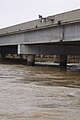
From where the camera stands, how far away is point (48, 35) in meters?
55.2

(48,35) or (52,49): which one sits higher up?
(48,35)

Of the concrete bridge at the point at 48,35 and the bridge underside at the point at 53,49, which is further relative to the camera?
the bridge underside at the point at 53,49

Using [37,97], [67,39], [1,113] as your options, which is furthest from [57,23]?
[1,113]

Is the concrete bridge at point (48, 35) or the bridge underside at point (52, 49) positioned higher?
the concrete bridge at point (48, 35)

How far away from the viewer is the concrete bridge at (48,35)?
156ft

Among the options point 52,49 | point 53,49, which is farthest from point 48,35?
point 52,49

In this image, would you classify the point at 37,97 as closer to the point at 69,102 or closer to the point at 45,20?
the point at 69,102

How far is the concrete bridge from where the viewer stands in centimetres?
4764

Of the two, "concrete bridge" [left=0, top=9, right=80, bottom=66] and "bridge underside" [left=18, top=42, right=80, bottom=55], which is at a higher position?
"concrete bridge" [left=0, top=9, right=80, bottom=66]

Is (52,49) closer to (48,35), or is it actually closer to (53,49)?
(53,49)

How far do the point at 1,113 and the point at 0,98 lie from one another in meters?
4.40

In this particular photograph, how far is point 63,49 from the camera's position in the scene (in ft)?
212

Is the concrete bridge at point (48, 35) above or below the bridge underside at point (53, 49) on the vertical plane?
above

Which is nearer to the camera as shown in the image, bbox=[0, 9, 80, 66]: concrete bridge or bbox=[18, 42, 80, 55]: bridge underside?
bbox=[0, 9, 80, 66]: concrete bridge
